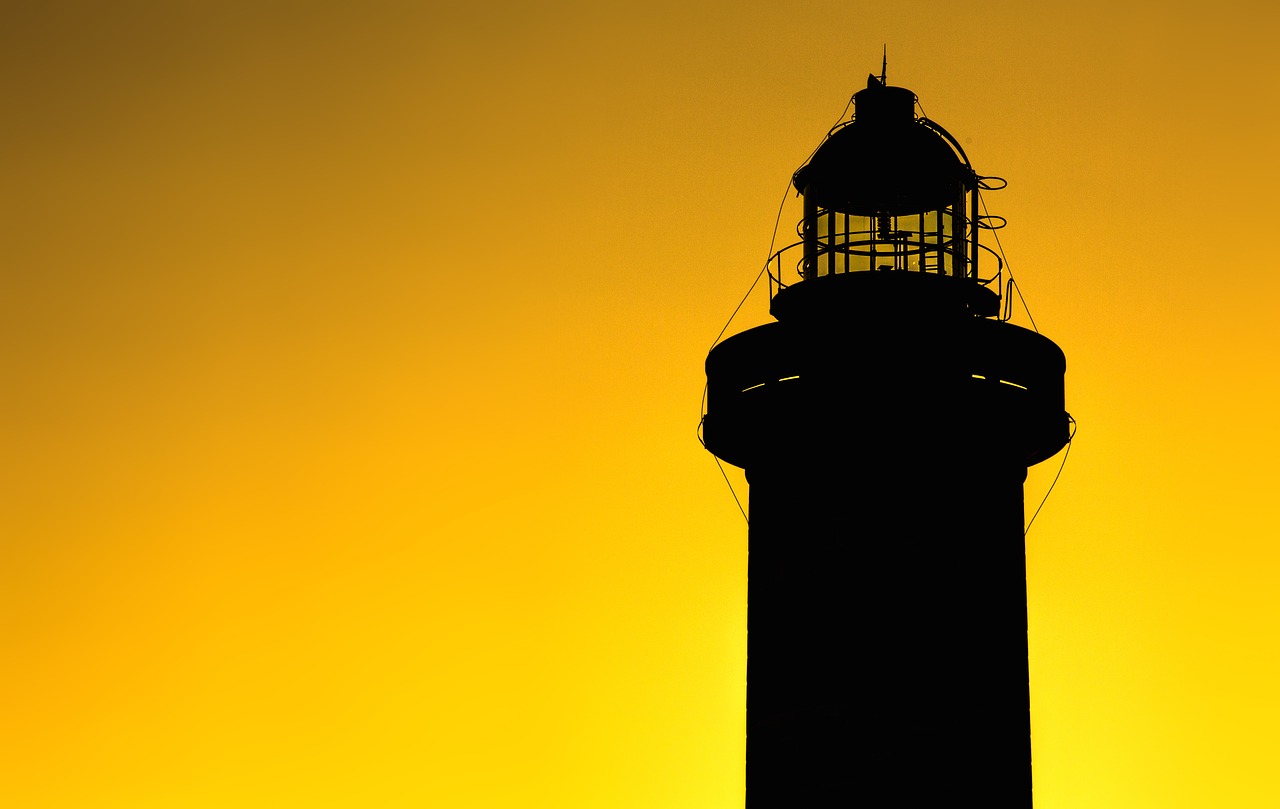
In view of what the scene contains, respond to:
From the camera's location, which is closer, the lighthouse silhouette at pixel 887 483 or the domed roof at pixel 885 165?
the lighthouse silhouette at pixel 887 483

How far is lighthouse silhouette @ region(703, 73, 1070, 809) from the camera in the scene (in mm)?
26547

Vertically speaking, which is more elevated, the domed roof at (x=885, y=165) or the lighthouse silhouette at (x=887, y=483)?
the domed roof at (x=885, y=165)

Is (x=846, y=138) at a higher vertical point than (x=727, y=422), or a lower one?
higher

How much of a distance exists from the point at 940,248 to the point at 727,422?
12.3 feet

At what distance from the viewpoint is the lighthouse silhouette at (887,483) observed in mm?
26547

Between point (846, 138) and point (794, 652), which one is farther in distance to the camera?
point (846, 138)

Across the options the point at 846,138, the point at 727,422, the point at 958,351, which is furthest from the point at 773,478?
the point at 846,138

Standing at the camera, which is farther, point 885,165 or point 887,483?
point 885,165

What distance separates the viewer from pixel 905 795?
2609cm

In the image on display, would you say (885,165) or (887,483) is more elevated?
(885,165)

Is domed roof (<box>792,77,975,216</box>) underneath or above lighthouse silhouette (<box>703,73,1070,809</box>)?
above

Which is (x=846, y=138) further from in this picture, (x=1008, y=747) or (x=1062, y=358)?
(x=1008, y=747)

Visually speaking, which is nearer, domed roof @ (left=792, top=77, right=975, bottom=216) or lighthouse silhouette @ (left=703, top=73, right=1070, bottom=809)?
lighthouse silhouette @ (left=703, top=73, right=1070, bottom=809)

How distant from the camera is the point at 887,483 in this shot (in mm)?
27328
